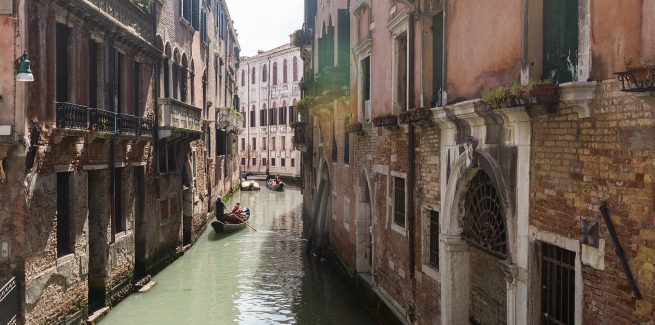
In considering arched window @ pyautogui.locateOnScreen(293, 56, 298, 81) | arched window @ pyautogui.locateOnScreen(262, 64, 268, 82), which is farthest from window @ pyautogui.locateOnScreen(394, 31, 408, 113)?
arched window @ pyautogui.locateOnScreen(262, 64, 268, 82)

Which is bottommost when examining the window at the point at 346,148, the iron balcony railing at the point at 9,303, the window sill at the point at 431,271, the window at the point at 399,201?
the iron balcony railing at the point at 9,303

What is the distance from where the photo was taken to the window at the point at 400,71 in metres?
9.42

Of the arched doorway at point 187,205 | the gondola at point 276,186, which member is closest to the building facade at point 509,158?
the arched doorway at point 187,205

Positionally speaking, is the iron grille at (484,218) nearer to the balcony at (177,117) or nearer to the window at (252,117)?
the balcony at (177,117)

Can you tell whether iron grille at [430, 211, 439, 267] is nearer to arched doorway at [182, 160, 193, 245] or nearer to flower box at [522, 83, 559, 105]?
flower box at [522, 83, 559, 105]

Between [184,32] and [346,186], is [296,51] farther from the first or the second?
[346,186]

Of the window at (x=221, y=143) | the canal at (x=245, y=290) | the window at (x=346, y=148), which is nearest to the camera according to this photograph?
the canal at (x=245, y=290)

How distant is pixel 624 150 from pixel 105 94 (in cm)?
921

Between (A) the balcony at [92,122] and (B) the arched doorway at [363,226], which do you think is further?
(B) the arched doorway at [363,226]

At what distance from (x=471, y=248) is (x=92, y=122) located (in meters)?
6.26

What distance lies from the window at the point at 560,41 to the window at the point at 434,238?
3.14 metres

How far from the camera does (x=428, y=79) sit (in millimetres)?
8180

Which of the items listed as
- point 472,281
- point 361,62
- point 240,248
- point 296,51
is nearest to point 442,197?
point 472,281

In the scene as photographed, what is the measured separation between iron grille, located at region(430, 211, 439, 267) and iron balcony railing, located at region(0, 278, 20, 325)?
209 inches
